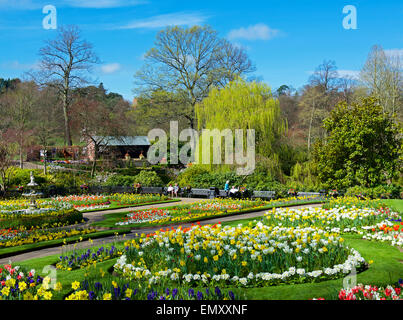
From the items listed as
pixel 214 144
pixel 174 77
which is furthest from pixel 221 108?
pixel 174 77

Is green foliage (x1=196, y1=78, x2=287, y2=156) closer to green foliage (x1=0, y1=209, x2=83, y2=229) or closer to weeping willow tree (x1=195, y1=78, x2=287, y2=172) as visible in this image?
weeping willow tree (x1=195, y1=78, x2=287, y2=172)

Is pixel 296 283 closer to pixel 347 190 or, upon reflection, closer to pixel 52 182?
pixel 347 190

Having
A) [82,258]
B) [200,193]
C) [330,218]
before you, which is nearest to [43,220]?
[82,258]

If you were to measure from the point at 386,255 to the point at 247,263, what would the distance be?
3.43 meters

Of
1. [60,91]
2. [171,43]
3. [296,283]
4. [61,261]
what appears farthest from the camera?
[60,91]

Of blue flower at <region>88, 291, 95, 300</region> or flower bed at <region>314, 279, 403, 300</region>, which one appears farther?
blue flower at <region>88, 291, 95, 300</region>

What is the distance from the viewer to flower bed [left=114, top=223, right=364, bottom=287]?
6.12 meters

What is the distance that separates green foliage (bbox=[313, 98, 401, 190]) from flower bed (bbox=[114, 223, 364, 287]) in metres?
Result: 12.7

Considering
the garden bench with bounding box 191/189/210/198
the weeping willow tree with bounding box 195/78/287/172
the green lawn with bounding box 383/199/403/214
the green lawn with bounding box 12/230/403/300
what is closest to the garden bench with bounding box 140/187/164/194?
the garden bench with bounding box 191/189/210/198

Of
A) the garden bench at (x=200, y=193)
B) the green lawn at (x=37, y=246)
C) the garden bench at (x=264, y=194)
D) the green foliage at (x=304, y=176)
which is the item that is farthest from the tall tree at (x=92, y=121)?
the green lawn at (x=37, y=246)

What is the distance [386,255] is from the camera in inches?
312

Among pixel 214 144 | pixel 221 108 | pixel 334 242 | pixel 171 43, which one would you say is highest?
pixel 171 43

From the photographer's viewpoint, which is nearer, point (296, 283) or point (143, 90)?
point (296, 283)

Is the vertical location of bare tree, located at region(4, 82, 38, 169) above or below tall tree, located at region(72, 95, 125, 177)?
above
